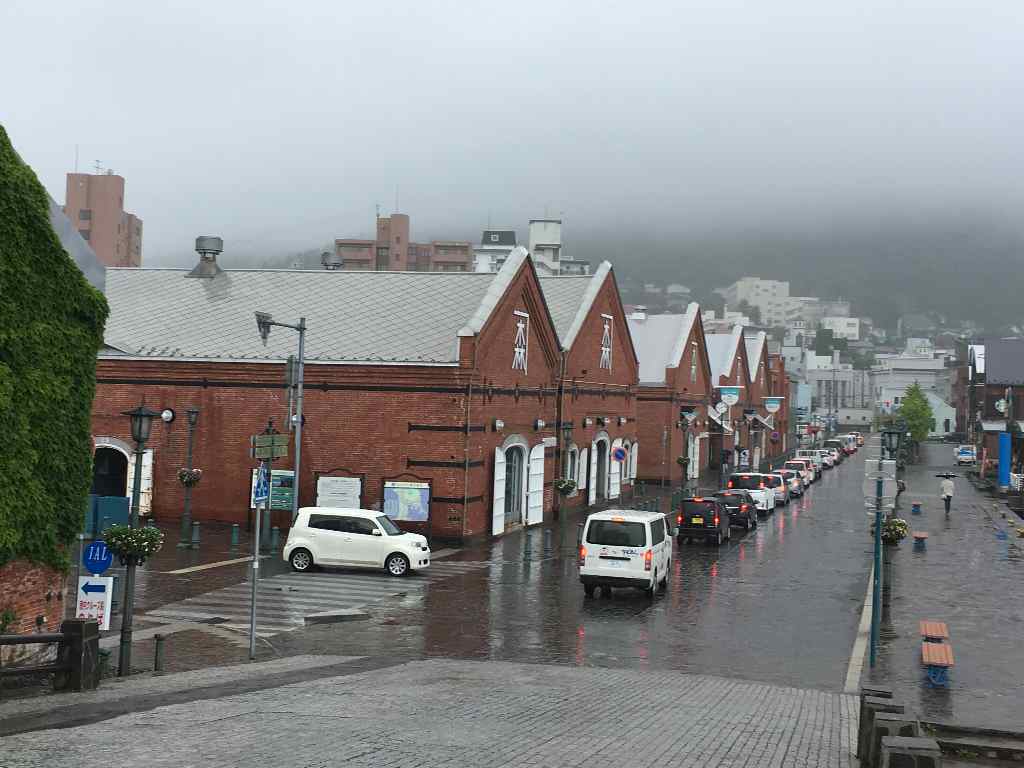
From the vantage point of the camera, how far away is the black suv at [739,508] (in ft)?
136

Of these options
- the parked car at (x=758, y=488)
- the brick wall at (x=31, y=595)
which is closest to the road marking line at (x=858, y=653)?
the brick wall at (x=31, y=595)

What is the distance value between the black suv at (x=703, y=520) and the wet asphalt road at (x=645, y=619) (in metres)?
1.29

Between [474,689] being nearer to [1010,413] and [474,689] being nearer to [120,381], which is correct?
[120,381]

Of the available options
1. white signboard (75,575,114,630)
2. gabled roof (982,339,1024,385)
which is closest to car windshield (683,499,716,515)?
white signboard (75,575,114,630)

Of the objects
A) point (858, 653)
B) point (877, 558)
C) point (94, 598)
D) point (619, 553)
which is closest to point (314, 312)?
point (619, 553)

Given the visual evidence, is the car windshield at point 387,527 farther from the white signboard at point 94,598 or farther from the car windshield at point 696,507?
the car windshield at point 696,507

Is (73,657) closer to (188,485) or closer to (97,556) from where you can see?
(97,556)

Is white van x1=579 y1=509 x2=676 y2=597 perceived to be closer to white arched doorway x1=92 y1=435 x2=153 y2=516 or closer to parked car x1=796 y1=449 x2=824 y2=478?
white arched doorway x1=92 y1=435 x2=153 y2=516

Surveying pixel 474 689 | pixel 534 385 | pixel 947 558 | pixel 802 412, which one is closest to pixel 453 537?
pixel 534 385

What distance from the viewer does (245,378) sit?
3600 cm

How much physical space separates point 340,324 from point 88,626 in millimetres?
24093

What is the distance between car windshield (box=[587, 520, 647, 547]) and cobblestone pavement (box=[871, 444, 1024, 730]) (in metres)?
5.71

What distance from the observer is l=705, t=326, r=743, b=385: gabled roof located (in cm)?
8088

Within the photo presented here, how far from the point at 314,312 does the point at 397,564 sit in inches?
557
